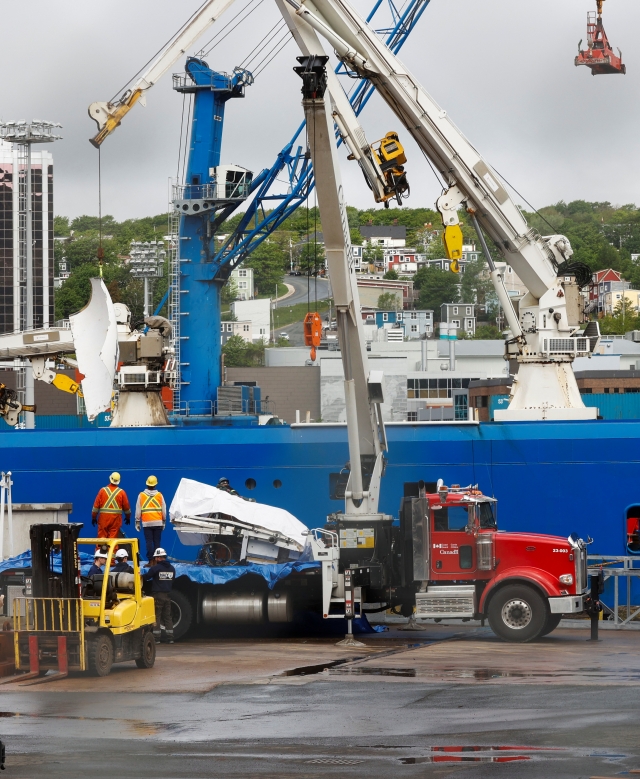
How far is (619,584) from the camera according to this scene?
26438 mm

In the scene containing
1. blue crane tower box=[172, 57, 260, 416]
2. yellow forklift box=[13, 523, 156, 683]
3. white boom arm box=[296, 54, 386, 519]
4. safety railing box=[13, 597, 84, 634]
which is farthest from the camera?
blue crane tower box=[172, 57, 260, 416]

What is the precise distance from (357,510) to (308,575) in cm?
144

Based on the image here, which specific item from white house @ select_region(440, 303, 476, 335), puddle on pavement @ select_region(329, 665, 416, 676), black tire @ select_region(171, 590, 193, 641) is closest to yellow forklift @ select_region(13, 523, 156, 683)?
puddle on pavement @ select_region(329, 665, 416, 676)

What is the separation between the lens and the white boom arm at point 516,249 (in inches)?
1124

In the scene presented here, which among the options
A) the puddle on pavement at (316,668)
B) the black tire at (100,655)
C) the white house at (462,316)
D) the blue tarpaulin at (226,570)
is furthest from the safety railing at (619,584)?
the white house at (462,316)

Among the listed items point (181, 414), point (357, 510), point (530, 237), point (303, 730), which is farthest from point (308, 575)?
point (181, 414)

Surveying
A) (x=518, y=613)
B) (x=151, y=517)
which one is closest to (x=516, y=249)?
(x=518, y=613)

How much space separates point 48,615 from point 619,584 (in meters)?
13.1

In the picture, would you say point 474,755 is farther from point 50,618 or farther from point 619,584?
point 619,584

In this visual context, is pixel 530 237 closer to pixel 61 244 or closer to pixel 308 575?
pixel 308 575

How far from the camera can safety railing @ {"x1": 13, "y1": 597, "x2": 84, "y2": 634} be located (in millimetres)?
17703

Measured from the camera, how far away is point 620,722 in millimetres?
13500

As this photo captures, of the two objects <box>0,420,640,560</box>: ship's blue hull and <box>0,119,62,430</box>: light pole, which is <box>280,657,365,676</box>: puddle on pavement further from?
<box>0,119,62,430</box>: light pole

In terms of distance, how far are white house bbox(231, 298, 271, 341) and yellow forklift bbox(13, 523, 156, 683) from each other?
→ 12598 cm
